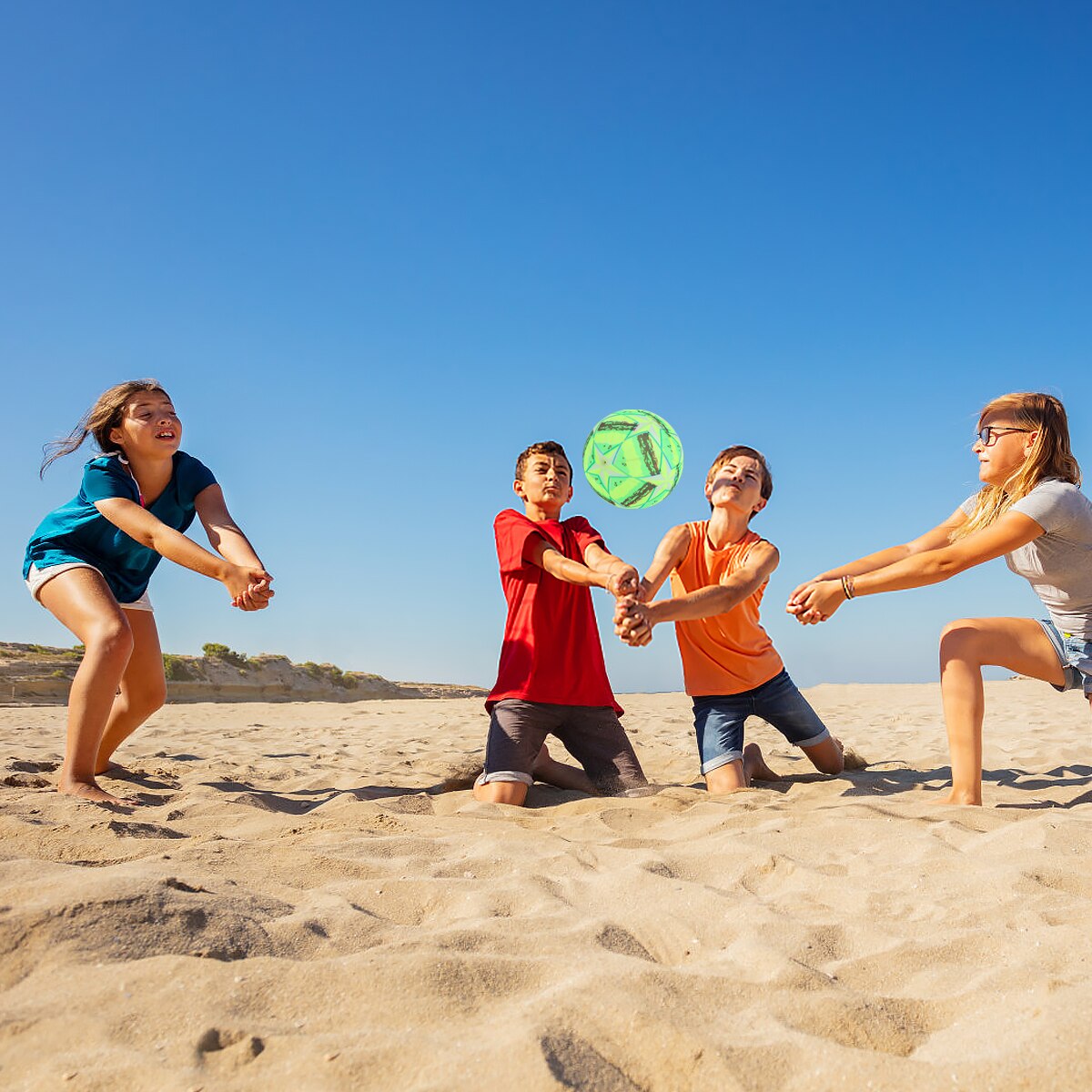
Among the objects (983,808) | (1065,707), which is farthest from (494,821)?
(1065,707)

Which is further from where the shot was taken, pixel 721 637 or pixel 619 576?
pixel 721 637

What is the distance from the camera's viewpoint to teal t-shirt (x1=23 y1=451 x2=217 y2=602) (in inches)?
154

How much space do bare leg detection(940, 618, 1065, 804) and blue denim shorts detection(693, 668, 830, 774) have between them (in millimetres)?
1001

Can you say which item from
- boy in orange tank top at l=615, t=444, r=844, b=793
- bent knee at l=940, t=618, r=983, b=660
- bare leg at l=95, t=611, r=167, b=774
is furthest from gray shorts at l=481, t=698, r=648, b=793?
bare leg at l=95, t=611, r=167, b=774

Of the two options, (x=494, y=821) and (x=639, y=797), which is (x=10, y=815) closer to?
(x=494, y=821)

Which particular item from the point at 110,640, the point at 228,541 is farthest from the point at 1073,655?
the point at 110,640

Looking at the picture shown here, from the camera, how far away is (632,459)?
496 cm

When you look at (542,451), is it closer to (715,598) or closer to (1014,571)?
(715,598)

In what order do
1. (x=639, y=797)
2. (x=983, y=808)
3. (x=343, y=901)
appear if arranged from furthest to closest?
(x=639, y=797), (x=983, y=808), (x=343, y=901)

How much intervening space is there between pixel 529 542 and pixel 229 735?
16.0ft

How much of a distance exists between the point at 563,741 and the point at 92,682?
212 centimetres

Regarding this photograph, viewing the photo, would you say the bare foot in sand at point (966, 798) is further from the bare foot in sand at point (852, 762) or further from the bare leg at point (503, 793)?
the bare leg at point (503, 793)

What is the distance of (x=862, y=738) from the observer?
7.19m

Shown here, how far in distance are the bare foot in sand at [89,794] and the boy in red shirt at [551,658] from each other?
149cm
